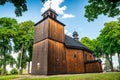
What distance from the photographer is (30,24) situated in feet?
131

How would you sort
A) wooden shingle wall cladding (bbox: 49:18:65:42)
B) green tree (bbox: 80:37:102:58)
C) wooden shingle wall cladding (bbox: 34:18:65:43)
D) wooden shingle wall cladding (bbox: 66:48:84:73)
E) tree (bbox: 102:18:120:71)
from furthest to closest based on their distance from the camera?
green tree (bbox: 80:37:102:58)
tree (bbox: 102:18:120:71)
wooden shingle wall cladding (bbox: 66:48:84:73)
wooden shingle wall cladding (bbox: 49:18:65:42)
wooden shingle wall cladding (bbox: 34:18:65:43)

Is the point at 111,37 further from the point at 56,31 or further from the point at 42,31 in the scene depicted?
the point at 42,31

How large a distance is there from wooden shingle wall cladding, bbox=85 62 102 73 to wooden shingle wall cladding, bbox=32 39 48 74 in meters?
10.0

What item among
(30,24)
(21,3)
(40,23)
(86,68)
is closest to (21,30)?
(30,24)

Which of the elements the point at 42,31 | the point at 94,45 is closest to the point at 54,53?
the point at 42,31

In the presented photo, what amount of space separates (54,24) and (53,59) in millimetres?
6144

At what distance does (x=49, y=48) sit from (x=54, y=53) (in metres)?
1.36

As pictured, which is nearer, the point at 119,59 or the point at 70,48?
the point at 70,48

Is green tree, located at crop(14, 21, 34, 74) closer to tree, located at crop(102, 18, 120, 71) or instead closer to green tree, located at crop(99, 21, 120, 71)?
green tree, located at crop(99, 21, 120, 71)

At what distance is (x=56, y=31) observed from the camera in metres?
25.0

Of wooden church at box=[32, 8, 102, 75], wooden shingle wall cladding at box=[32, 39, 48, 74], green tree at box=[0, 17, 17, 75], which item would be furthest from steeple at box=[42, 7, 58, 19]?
green tree at box=[0, 17, 17, 75]

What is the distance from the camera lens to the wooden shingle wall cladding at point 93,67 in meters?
27.4

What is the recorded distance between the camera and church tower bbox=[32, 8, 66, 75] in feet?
72.4

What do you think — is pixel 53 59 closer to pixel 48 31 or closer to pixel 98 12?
pixel 48 31
